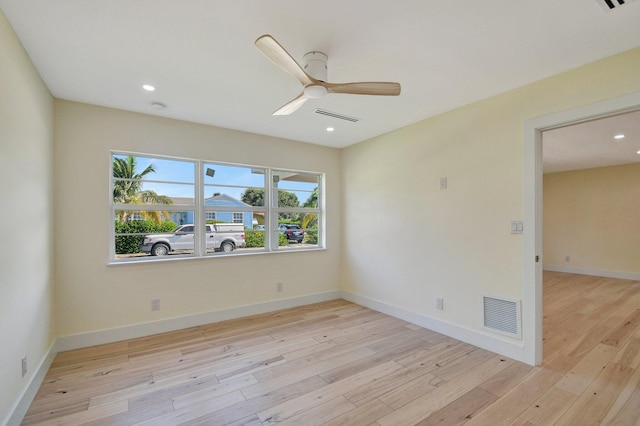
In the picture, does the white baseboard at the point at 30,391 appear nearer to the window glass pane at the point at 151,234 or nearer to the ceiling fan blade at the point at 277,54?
the window glass pane at the point at 151,234

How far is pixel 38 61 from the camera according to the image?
2209 millimetres

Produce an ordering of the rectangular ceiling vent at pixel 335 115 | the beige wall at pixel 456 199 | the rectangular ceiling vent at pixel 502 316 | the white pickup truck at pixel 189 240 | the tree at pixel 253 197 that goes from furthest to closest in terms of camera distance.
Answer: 1. the tree at pixel 253 197
2. the white pickup truck at pixel 189 240
3. the rectangular ceiling vent at pixel 335 115
4. the rectangular ceiling vent at pixel 502 316
5. the beige wall at pixel 456 199

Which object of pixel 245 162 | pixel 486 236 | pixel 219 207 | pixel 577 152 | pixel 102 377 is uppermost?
pixel 577 152

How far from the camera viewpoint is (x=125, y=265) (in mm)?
3164

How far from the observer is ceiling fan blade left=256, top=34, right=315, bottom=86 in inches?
60.7

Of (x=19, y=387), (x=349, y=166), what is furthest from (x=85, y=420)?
(x=349, y=166)

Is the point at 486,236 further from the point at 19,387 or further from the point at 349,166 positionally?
the point at 19,387

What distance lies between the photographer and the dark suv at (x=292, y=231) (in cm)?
446

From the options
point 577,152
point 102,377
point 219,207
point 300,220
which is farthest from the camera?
point 577,152

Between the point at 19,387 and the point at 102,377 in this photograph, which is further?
the point at 102,377

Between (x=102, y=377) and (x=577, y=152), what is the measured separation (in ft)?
24.5

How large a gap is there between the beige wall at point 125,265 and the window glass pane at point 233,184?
17 centimetres

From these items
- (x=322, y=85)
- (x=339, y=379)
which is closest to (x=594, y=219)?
(x=339, y=379)

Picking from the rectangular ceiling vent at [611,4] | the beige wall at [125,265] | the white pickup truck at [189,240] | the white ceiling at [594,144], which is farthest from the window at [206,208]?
the rectangular ceiling vent at [611,4]
